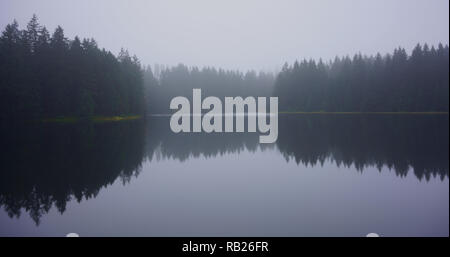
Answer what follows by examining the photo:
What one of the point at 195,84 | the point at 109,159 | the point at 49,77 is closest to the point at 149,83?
the point at 195,84

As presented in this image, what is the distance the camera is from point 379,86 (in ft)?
285

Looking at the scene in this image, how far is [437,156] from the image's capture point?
19562mm

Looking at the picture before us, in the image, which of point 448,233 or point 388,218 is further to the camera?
point 388,218

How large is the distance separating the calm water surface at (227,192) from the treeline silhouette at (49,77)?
2917 centimetres

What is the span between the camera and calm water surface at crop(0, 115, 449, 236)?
9.62m

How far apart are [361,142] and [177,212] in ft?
67.8

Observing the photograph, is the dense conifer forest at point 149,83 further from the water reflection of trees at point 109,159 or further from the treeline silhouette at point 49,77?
the water reflection of trees at point 109,159

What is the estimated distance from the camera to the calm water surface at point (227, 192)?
9617 millimetres

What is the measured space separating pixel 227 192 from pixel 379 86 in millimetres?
86173

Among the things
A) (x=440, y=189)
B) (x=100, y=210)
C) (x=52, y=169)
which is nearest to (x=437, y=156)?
(x=440, y=189)

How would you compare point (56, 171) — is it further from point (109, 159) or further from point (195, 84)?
point (195, 84)

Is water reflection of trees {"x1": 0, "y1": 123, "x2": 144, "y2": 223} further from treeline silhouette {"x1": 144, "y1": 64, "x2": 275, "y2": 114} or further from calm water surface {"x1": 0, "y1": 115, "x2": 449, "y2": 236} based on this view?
treeline silhouette {"x1": 144, "y1": 64, "x2": 275, "y2": 114}

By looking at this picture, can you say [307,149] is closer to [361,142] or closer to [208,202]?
[361,142]

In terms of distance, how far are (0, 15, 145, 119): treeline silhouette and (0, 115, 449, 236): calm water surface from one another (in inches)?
1148
